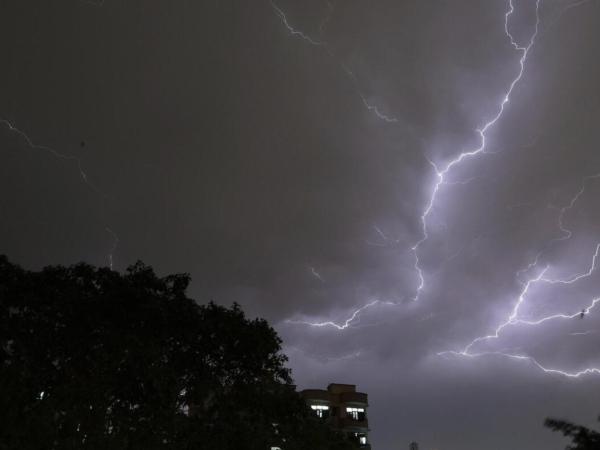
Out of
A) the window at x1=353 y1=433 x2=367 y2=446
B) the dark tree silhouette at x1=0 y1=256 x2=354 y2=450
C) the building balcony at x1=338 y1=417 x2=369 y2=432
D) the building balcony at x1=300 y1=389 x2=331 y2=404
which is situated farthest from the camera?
the building balcony at x1=300 y1=389 x2=331 y2=404

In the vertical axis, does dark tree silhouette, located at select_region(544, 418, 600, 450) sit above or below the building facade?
below

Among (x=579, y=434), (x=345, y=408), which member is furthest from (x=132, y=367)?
(x=345, y=408)

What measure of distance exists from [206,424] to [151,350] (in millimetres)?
2045

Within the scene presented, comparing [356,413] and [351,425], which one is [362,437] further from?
[356,413]

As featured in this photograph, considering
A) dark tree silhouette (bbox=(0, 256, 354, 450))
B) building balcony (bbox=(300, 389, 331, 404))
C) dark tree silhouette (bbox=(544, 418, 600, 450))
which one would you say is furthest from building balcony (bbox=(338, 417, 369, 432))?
dark tree silhouette (bbox=(544, 418, 600, 450))

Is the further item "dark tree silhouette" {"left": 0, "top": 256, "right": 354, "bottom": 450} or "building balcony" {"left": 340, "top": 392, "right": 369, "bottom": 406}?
"building balcony" {"left": 340, "top": 392, "right": 369, "bottom": 406}

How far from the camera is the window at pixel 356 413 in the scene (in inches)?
1667

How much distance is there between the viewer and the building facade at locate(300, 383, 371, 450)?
41719mm

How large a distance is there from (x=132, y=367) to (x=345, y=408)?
114 ft

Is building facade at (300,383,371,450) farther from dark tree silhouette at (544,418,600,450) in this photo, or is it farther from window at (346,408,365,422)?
dark tree silhouette at (544,418,600,450)

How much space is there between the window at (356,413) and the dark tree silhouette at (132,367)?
30.7 m

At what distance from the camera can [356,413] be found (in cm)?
4253

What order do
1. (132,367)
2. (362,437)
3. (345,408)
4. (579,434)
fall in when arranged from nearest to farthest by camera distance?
(579,434), (132,367), (362,437), (345,408)

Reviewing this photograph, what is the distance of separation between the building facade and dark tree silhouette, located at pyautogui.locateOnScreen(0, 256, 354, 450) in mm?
30044
